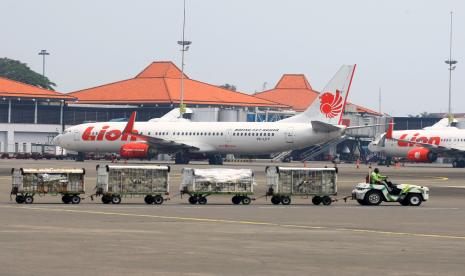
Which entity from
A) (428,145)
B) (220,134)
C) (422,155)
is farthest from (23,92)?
(428,145)

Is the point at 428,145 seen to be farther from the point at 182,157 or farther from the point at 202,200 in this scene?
the point at 202,200

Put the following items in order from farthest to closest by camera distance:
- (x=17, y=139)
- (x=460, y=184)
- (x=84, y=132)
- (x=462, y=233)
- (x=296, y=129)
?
1. (x=17, y=139)
2. (x=84, y=132)
3. (x=296, y=129)
4. (x=460, y=184)
5. (x=462, y=233)

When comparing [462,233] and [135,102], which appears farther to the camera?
[135,102]

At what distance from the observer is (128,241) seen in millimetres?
30656

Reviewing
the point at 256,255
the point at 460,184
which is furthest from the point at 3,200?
the point at 460,184

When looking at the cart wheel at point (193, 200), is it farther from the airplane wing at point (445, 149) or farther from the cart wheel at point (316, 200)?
the airplane wing at point (445, 149)

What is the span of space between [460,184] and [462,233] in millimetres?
44265

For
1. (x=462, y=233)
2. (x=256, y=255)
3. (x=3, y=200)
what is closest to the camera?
(x=256, y=255)

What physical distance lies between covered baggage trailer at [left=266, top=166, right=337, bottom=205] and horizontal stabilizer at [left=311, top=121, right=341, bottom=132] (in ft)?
187

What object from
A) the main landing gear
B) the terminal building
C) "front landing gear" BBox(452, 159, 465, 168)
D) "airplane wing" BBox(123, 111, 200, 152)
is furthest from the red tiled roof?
"front landing gear" BBox(452, 159, 465, 168)

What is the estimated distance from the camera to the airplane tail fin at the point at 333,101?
11175 centimetres

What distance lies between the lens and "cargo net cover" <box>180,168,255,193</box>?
168ft

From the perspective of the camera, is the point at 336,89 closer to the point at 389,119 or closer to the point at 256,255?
the point at 389,119

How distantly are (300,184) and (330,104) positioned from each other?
2377 inches
